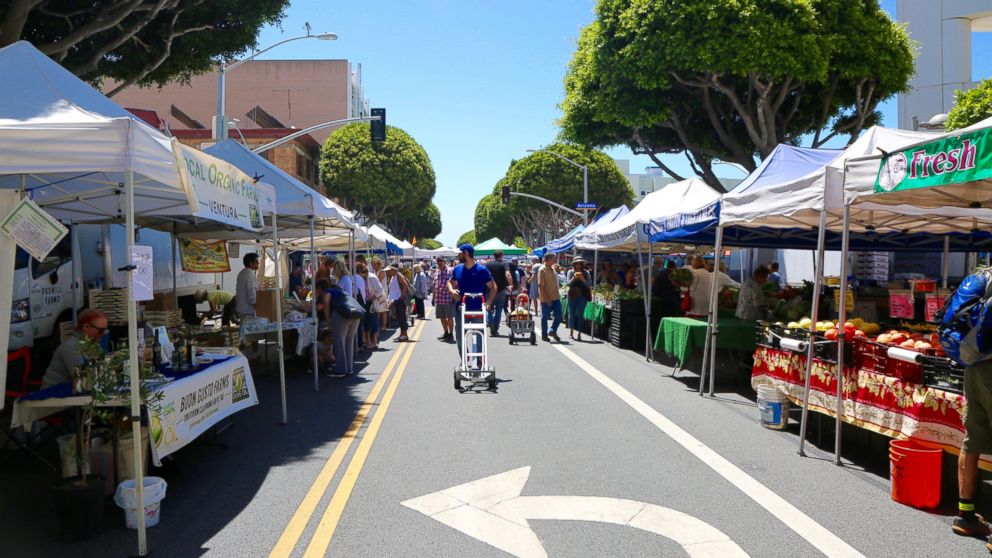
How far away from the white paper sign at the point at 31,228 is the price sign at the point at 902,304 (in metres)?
7.50

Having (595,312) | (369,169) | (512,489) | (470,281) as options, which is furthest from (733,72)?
(369,169)

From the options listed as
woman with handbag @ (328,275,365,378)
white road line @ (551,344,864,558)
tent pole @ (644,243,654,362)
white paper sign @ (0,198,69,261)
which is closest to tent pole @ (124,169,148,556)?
white paper sign @ (0,198,69,261)

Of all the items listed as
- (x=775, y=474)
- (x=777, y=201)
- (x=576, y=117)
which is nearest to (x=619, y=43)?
(x=576, y=117)

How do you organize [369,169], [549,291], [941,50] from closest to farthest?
[549,291]
[941,50]
[369,169]

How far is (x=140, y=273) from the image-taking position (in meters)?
4.89

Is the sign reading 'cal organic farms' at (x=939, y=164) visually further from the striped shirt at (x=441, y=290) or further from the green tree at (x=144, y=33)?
the striped shirt at (x=441, y=290)

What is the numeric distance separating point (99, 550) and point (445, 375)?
7.47 meters

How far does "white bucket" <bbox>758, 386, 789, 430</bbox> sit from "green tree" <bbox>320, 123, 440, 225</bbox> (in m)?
46.1

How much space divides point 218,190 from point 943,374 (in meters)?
5.99

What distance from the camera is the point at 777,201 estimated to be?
7.88 metres

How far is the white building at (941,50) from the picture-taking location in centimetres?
3341

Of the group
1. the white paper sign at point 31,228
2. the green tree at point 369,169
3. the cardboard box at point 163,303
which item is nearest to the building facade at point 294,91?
the green tree at point 369,169

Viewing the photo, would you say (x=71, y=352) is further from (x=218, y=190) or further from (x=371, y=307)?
(x=371, y=307)

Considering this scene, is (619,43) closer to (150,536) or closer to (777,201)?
(777,201)
